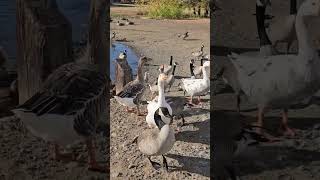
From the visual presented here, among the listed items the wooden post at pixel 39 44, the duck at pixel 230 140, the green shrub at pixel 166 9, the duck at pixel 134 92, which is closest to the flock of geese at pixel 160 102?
the duck at pixel 134 92

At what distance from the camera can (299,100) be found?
1.95 m

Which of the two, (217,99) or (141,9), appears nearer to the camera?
(217,99)

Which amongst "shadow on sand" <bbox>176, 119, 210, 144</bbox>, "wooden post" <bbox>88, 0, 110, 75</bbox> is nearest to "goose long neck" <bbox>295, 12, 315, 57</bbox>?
"wooden post" <bbox>88, 0, 110, 75</bbox>

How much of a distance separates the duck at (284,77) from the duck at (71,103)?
52 cm

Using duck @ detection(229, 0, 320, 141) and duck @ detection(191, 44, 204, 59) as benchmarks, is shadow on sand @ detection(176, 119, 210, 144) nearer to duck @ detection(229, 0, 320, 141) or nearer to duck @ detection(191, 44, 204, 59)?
duck @ detection(191, 44, 204, 59)

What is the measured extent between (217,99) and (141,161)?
6.71 ft

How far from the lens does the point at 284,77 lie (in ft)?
6.45

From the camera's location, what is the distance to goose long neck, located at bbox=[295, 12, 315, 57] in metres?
1.92

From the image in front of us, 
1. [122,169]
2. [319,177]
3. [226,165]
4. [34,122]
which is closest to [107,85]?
[34,122]

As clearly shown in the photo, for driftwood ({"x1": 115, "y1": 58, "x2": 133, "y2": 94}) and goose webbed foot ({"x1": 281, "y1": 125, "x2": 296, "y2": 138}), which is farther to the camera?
driftwood ({"x1": 115, "y1": 58, "x2": 133, "y2": 94})

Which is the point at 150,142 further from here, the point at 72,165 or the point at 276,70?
the point at 276,70

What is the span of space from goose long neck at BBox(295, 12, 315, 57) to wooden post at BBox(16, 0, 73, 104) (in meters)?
0.85

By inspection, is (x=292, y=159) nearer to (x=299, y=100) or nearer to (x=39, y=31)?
(x=299, y=100)

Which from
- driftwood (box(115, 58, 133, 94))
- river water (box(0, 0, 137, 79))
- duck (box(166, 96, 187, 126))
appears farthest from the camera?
driftwood (box(115, 58, 133, 94))
